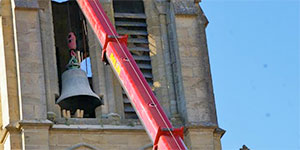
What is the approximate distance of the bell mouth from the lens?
5044 cm

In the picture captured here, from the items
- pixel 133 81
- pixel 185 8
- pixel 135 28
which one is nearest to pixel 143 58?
pixel 135 28

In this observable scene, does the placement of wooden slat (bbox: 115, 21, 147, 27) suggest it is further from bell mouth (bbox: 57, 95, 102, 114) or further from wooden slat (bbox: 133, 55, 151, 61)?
bell mouth (bbox: 57, 95, 102, 114)

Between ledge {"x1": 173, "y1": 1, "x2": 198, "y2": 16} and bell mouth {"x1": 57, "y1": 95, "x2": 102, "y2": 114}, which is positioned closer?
bell mouth {"x1": 57, "y1": 95, "x2": 102, "y2": 114}

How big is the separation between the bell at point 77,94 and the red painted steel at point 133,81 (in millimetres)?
1445

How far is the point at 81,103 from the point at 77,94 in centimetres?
67

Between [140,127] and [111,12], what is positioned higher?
[111,12]

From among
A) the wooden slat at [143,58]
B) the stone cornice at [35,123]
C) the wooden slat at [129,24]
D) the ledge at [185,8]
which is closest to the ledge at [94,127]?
the stone cornice at [35,123]

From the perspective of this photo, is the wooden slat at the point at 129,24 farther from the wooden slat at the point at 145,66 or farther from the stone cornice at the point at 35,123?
the stone cornice at the point at 35,123

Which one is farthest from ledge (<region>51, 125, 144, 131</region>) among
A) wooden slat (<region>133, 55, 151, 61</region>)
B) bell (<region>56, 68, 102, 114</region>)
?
wooden slat (<region>133, 55, 151, 61</region>)

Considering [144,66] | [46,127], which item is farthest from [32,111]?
[144,66]

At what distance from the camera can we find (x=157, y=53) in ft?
171

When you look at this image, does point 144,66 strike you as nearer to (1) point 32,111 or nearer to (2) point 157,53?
(2) point 157,53

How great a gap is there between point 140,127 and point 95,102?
132 cm

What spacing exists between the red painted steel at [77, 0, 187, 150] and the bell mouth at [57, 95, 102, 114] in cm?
170
